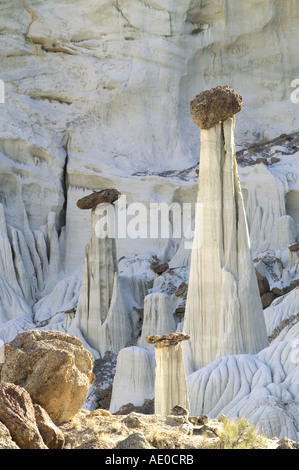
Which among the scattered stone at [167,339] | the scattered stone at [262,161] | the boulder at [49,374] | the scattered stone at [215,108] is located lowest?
the boulder at [49,374]

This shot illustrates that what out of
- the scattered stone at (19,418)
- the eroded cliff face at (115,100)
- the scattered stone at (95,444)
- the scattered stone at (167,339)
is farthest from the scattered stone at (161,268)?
the scattered stone at (19,418)

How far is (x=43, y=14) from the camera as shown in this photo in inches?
2191

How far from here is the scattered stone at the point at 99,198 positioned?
43.9m

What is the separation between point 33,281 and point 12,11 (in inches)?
560

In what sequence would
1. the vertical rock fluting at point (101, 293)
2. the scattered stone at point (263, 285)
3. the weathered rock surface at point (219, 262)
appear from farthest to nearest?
the vertical rock fluting at point (101, 293) → the scattered stone at point (263, 285) → the weathered rock surface at point (219, 262)

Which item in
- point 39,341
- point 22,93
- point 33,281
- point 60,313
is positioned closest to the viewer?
point 39,341

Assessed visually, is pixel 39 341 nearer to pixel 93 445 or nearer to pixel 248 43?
pixel 93 445

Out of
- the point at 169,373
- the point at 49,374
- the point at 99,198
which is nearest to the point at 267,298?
the point at 99,198

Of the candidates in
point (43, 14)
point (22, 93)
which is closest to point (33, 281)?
point (22, 93)

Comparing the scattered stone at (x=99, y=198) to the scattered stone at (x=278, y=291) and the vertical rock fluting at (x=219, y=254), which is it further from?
the vertical rock fluting at (x=219, y=254)

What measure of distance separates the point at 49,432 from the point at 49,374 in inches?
48.6

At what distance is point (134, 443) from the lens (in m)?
12.6

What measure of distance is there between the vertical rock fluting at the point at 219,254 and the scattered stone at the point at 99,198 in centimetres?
1160
